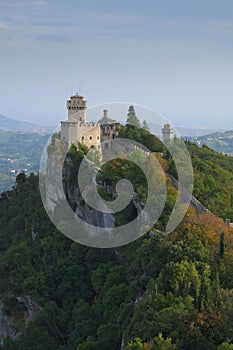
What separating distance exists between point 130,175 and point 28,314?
37.6 ft

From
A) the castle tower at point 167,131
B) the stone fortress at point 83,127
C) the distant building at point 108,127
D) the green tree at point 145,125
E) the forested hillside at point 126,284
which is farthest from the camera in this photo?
the green tree at point 145,125

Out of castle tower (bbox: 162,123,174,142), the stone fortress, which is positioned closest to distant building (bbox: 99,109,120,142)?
the stone fortress

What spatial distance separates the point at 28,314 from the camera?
3825 cm

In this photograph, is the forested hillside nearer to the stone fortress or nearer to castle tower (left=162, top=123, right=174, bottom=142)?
the stone fortress

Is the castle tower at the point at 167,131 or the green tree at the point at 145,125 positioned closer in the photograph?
the castle tower at the point at 167,131

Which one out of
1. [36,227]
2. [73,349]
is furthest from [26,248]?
[73,349]

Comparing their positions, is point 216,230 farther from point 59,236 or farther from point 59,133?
point 59,133

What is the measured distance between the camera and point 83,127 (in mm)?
46094

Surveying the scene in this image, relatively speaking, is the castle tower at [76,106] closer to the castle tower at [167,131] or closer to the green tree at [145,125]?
the green tree at [145,125]

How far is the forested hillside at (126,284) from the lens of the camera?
71.0ft

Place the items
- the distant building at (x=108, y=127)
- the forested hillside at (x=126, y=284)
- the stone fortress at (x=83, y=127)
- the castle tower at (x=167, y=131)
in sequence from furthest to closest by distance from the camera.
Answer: the castle tower at (x=167, y=131), the distant building at (x=108, y=127), the stone fortress at (x=83, y=127), the forested hillside at (x=126, y=284)

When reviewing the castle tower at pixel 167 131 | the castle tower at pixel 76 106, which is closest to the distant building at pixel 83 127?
the castle tower at pixel 76 106

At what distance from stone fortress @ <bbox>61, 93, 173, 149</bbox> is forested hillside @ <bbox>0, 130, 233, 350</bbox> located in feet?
6.74

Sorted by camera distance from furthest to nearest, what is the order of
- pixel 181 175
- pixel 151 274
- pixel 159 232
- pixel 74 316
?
pixel 181 175 → pixel 74 316 → pixel 159 232 → pixel 151 274
